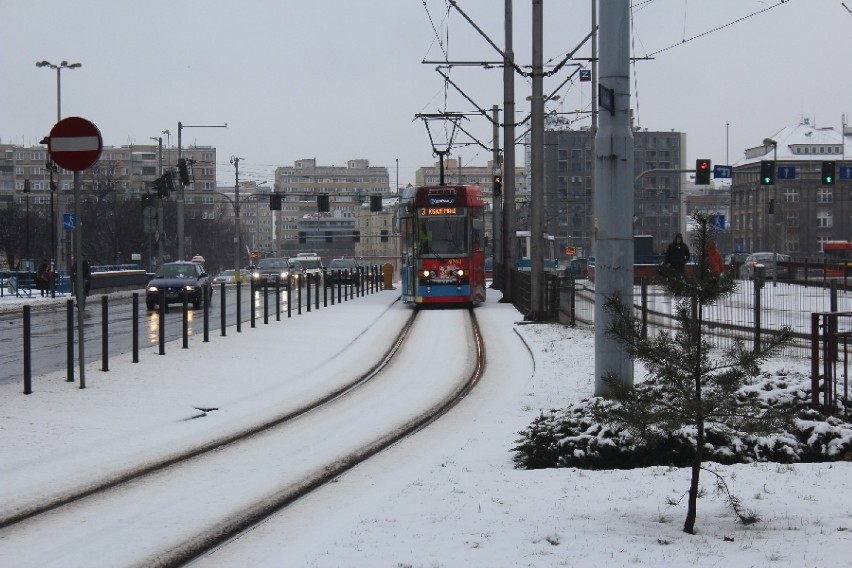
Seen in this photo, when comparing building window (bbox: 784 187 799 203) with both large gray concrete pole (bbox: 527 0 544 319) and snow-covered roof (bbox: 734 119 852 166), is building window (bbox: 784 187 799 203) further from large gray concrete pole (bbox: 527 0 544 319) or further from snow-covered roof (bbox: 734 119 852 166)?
large gray concrete pole (bbox: 527 0 544 319)

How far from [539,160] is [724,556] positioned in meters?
20.1

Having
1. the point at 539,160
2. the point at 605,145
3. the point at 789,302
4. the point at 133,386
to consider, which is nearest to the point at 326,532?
the point at 605,145

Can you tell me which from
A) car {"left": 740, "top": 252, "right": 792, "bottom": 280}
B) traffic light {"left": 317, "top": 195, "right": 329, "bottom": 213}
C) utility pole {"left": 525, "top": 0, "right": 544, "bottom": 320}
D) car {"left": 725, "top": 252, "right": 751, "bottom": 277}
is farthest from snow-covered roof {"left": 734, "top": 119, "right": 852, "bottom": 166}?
utility pole {"left": 525, "top": 0, "right": 544, "bottom": 320}

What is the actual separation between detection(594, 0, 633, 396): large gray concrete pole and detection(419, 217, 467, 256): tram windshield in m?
21.2

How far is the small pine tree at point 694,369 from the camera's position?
6609 mm

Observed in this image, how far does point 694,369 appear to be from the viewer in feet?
21.9

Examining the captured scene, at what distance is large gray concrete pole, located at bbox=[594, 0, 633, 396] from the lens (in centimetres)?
1232

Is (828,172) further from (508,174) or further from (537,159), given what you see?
(537,159)

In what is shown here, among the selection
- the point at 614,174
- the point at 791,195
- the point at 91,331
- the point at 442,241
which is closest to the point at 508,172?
the point at 442,241

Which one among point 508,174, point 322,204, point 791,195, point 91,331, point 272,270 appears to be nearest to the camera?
point 91,331

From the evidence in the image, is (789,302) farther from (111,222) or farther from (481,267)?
(111,222)

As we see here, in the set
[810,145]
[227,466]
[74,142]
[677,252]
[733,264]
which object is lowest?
[227,466]

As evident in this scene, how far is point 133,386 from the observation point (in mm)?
14328

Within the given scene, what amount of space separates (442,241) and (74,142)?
2111cm
